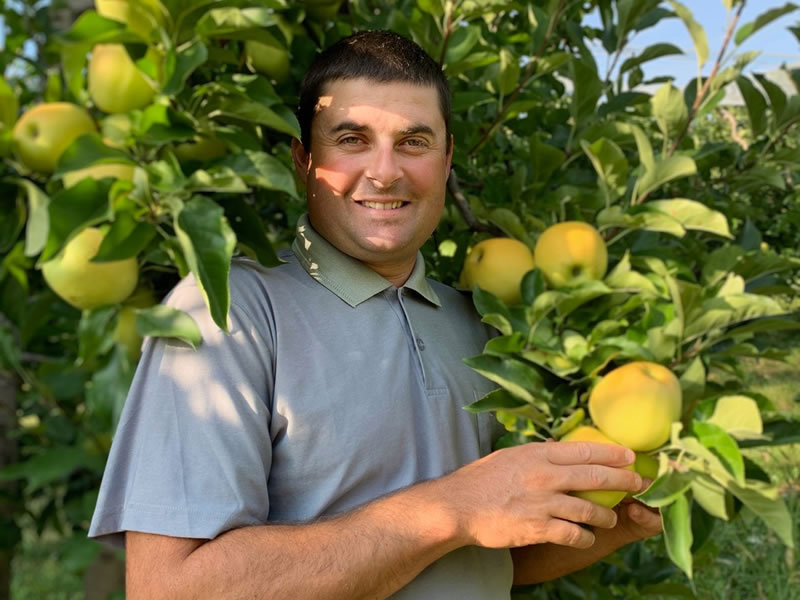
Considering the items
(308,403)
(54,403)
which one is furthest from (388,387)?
(54,403)

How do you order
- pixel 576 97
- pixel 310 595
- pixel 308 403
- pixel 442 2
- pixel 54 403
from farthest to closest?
pixel 576 97 < pixel 442 2 < pixel 54 403 < pixel 308 403 < pixel 310 595

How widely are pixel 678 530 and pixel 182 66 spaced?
79 centimetres

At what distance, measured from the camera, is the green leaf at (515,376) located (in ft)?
3.67

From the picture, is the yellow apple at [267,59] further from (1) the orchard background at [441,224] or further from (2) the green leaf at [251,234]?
(2) the green leaf at [251,234]

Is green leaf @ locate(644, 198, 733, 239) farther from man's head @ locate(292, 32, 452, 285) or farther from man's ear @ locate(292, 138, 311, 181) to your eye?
man's ear @ locate(292, 138, 311, 181)

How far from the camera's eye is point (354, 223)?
1.29 metres

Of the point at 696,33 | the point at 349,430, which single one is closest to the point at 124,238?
the point at 349,430

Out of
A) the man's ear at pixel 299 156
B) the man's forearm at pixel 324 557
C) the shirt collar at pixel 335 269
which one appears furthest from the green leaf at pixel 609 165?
the man's forearm at pixel 324 557

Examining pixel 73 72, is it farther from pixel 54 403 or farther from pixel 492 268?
pixel 492 268

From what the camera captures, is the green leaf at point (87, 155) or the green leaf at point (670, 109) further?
the green leaf at point (670, 109)

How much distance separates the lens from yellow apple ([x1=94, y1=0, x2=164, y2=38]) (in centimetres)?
93

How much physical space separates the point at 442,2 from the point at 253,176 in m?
0.61

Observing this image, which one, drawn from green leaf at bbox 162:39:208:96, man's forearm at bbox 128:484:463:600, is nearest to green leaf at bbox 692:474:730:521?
man's forearm at bbox 128:484:463:600

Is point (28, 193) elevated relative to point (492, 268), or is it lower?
elevated
